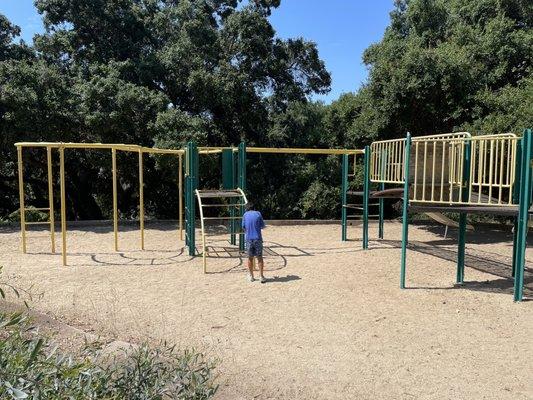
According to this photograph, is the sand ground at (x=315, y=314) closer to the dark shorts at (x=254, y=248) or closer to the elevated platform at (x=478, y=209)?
the dark shorts at (x=254, y=248)

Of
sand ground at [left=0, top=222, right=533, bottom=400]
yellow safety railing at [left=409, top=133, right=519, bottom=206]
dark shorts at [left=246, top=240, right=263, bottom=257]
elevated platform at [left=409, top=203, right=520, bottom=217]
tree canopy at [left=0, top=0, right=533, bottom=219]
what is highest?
tree canopy at [left=0, top=0, right=533, bottom=219]

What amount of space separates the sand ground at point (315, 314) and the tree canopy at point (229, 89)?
434 cm

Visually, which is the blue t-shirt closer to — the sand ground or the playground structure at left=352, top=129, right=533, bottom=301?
the sand ground

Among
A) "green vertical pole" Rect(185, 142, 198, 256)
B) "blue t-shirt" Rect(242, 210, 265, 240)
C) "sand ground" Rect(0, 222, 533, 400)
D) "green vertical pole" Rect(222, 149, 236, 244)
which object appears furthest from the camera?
"green vertical pole" Rect(222, 149, 236, 244)

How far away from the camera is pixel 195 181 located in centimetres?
932

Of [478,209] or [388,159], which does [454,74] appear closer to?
[388,159]

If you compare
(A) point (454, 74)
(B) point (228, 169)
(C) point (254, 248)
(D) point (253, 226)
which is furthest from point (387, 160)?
(A) point (454, 74)

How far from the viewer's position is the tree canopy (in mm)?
13102

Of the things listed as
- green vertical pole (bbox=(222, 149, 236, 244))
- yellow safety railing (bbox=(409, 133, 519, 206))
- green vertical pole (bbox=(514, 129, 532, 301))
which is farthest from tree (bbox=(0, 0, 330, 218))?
green vertical pole (bbox=(514, 129, 532, 301))

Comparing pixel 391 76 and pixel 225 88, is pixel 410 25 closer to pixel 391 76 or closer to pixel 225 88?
pixel 391 76

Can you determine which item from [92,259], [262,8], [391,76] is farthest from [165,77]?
[92,259]

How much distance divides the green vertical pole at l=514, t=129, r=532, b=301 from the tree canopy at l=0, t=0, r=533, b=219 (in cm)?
645

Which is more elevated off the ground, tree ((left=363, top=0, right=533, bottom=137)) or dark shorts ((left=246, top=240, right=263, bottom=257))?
tree ((left=363, top=0, right=533, bottom=137))

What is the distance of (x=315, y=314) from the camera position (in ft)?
19.1
